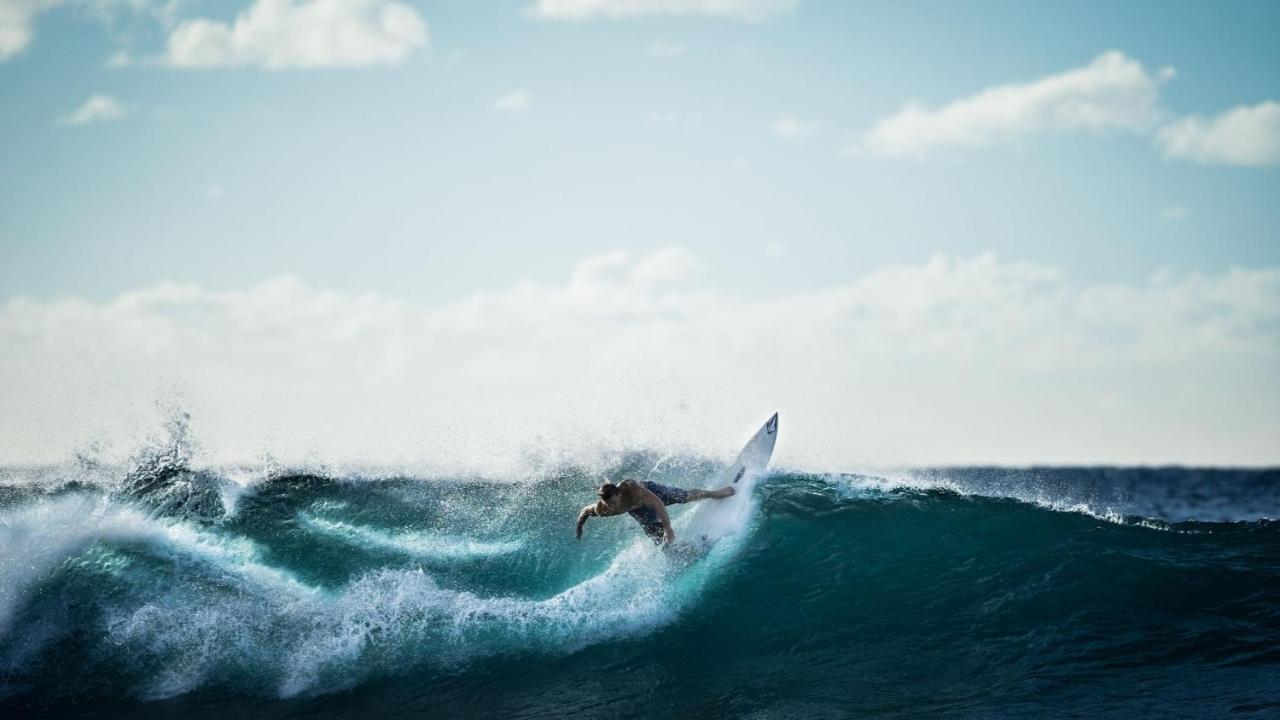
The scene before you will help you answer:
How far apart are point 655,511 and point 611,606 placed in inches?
40.2

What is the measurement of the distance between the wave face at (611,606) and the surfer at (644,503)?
0.38 metres

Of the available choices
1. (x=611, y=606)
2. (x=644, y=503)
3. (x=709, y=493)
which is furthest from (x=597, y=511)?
(x=709, y=493)

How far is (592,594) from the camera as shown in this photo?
7.59 meters

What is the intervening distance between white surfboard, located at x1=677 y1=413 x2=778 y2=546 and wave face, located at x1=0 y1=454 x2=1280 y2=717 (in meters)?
0.24

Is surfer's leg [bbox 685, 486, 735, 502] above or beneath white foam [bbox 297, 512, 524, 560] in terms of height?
above

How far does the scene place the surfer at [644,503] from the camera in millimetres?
7555

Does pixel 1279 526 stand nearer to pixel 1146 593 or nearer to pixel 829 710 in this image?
pixel 1146 593

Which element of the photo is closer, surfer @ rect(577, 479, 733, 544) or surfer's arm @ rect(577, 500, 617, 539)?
surfer @ rect(577, 479, 733, 544)

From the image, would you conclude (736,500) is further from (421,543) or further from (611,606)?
(421,543)

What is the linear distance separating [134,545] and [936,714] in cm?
829

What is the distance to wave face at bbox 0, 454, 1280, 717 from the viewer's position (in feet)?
21.0

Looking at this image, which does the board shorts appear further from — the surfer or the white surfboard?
the white surfboard

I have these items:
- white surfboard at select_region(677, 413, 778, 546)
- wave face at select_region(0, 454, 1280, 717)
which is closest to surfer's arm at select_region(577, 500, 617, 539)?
wave face at select_region(0, 454, 1280, 717)

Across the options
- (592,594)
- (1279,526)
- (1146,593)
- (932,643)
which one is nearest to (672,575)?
(592,594)
